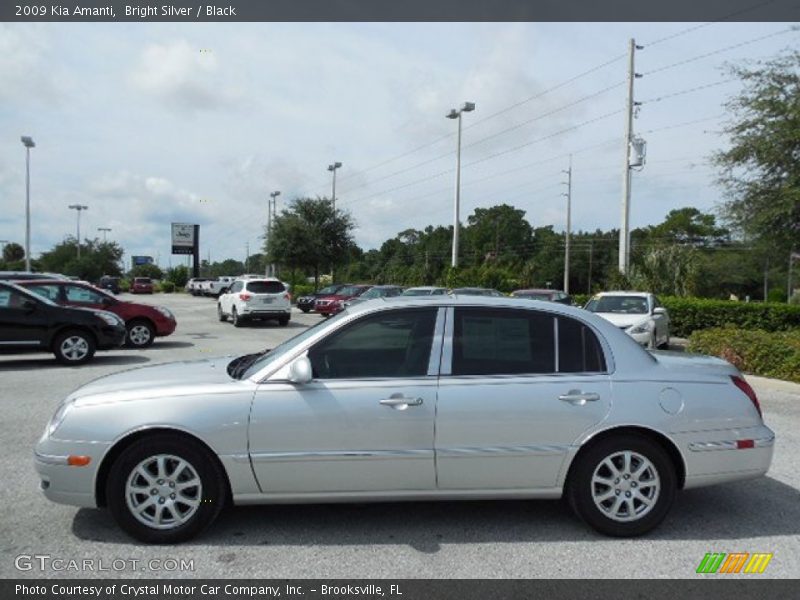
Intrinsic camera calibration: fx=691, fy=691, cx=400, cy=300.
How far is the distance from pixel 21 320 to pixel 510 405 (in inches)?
431

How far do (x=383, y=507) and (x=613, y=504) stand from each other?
1.62m

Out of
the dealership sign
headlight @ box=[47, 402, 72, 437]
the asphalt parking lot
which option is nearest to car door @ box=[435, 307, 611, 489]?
the asphalt parking lot

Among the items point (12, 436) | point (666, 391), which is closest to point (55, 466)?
point (12, 436)

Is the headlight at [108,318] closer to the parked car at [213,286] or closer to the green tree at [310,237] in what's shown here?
the green tree at [310,237]

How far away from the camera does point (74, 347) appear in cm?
1281

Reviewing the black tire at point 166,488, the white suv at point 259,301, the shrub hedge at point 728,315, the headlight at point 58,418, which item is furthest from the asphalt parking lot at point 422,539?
the white suv at point 259,301

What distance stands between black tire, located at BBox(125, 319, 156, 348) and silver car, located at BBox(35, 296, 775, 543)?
40.9 ft

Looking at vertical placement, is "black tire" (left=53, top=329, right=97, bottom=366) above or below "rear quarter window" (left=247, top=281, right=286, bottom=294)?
below

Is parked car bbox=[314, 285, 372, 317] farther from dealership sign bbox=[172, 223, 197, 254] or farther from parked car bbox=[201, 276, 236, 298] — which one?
dealership sign bbox=[172, 223, 197, 254]

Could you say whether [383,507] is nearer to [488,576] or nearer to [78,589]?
[488,576]

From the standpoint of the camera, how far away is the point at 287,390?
4.39 m

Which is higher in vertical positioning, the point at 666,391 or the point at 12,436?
the point at 666,391

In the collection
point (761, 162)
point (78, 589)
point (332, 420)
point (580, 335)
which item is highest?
point (761, 162)

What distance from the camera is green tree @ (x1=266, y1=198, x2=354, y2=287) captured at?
42.4 metres
